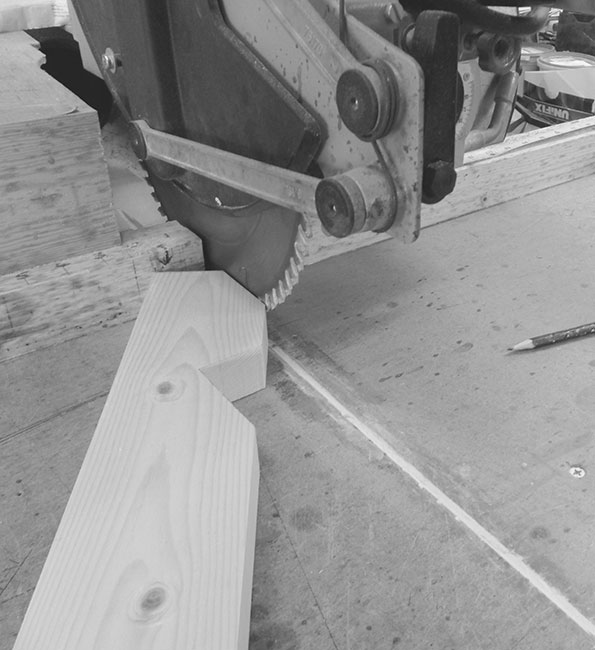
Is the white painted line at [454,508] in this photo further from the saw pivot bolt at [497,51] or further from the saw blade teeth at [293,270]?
the saw pivot bolt at [497,51]

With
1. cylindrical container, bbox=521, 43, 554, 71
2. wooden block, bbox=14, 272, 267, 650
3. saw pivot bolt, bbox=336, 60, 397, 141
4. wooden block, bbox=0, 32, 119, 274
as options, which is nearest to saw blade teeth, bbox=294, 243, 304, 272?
wooden block, bbox=14, 272, 267, 650

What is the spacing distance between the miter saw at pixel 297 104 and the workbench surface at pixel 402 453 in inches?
8.7

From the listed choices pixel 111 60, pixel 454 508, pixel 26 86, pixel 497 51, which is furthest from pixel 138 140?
pixel 454 508

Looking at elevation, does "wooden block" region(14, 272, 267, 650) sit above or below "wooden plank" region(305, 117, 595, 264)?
above

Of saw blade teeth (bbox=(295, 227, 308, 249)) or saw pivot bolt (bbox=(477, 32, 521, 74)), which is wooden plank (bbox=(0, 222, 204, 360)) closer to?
saw blade teeth (bbox=(295, 227, 308, 249))

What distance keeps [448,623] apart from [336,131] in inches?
22.3

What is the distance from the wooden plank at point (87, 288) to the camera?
104 centimetres

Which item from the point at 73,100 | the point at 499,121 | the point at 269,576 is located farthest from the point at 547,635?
the point at 73,100

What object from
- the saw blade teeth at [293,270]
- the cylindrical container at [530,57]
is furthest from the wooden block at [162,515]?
the cylindrical container at [530,57]

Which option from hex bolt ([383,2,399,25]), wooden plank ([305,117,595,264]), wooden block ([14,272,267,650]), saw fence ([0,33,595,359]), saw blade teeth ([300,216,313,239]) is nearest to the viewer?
wooden block ([14,272,267,650])

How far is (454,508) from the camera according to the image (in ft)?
2.56

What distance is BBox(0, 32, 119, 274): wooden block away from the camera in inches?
39.5

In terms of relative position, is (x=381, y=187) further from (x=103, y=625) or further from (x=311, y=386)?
(x=103, y=625)

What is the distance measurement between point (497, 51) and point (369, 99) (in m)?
0.28
